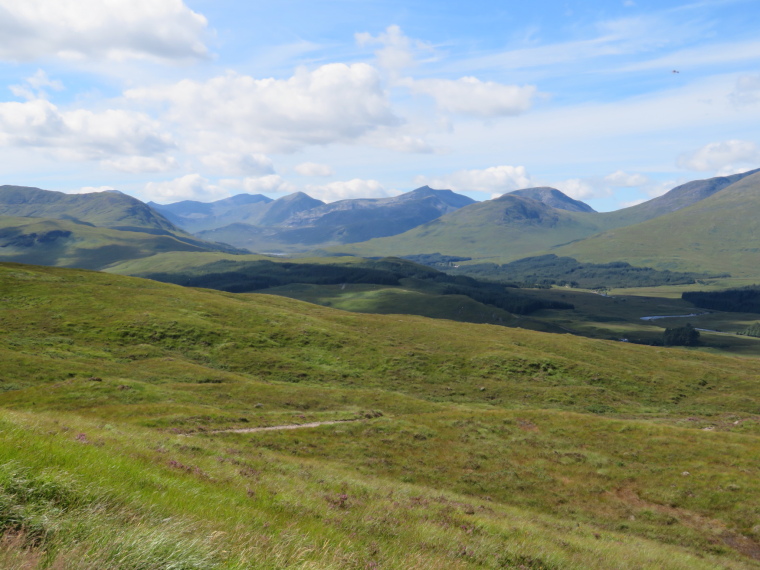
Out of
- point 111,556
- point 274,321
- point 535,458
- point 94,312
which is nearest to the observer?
point 111,556

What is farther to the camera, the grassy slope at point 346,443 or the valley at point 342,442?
the grassy slope at point 346,443

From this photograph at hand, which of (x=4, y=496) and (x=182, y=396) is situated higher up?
(x=4, y=496)

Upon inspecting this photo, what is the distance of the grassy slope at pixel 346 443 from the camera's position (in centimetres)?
955

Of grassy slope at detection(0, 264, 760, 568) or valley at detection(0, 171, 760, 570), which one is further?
grassy slope at detection(0, 264, 760, 568)

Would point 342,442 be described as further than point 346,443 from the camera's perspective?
Yes

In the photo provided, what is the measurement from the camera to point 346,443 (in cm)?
4059

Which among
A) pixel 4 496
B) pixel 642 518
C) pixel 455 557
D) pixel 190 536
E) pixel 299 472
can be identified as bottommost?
pixel 642 518

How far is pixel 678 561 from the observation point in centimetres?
2272

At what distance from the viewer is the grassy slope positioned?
31.3 feet

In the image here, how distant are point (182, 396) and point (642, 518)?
41.5m

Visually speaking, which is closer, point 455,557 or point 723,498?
point 455,557

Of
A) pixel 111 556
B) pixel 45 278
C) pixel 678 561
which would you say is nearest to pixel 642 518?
pixel 678 561

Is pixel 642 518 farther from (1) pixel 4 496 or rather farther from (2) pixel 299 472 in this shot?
(1) pixel 4 496

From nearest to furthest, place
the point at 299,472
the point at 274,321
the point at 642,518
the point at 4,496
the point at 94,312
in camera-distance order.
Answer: the point at 4,496
the point at 299,472
the point at 642,518
the point at 94,312
the point at 274,321
